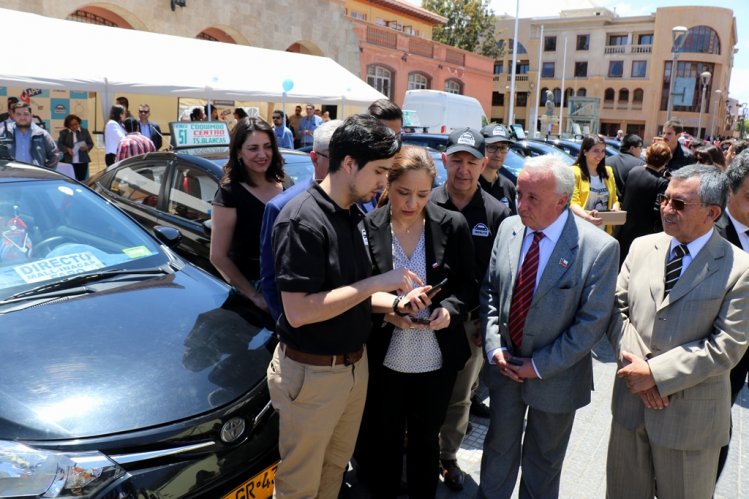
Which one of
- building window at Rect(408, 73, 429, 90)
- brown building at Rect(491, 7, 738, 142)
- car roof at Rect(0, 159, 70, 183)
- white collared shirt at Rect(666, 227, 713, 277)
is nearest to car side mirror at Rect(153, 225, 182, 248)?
car roof at Rect(0, 159, 70, 183)

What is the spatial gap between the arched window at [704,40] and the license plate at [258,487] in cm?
6283

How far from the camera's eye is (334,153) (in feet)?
6.95

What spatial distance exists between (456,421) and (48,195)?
108 inches

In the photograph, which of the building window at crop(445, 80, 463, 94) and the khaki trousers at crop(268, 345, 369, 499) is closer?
the khaki trousers at crop(268, 345, 369, 499)

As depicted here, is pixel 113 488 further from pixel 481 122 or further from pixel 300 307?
pixel 481 122

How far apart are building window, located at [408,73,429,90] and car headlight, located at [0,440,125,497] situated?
2854 cm

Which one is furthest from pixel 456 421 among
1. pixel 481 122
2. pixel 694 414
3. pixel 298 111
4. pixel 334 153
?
pixel 481 122

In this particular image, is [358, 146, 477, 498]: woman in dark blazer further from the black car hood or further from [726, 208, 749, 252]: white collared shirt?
[726, 208, 749, 252]: white collared shirt

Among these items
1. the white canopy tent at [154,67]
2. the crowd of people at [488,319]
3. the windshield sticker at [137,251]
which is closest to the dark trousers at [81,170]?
the white canopy tent at [154,67]

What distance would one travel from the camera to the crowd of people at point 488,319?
217 centimetres

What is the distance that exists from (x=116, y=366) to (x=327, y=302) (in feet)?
3.09

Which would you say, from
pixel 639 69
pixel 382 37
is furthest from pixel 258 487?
pixel 639 69

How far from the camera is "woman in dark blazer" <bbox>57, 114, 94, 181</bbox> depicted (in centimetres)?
1011

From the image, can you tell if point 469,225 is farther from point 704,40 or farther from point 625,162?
point 704,40
